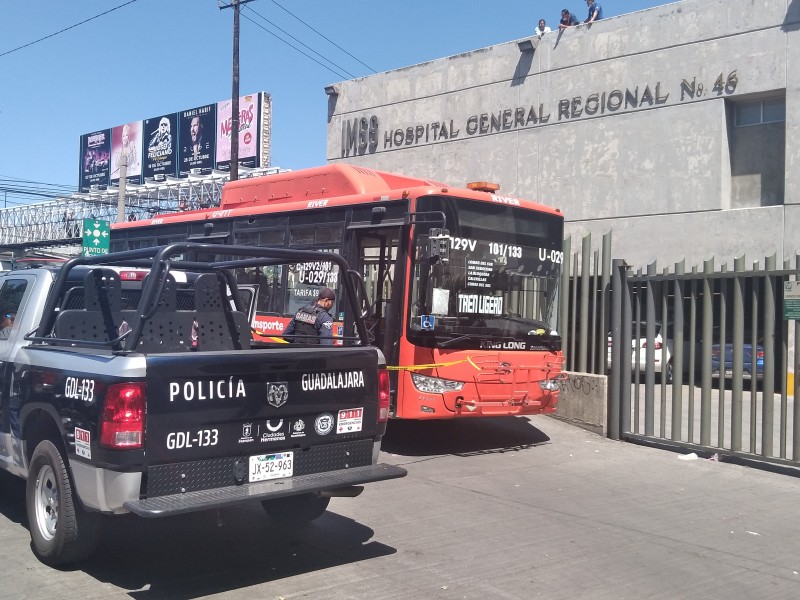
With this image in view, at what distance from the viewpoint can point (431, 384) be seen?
9930 millimetres

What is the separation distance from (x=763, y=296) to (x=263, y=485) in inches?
271

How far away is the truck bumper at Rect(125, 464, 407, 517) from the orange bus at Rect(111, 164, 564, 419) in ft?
10.0

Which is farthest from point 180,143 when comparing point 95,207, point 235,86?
point 235,86

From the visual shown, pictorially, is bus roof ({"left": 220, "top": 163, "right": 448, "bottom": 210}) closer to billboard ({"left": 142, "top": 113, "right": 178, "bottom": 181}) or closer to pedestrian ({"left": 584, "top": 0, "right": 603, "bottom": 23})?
pedestrian ({"left": 584, "top": 0, "right": 603, "bottom": 23})

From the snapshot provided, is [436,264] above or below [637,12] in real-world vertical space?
below

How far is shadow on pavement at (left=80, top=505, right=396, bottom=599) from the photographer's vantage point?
554 cm

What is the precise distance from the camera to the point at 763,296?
32.1 feet

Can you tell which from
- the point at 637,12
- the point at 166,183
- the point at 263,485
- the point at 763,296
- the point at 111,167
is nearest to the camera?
the point at 263,485

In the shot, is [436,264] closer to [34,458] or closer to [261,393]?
[261,393]

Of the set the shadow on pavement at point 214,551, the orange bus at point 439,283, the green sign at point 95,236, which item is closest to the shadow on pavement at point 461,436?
the orange bus at point 439,283

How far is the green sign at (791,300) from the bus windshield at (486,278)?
9.42 ft

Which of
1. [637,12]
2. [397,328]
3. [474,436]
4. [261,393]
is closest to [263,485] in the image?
[261,393]

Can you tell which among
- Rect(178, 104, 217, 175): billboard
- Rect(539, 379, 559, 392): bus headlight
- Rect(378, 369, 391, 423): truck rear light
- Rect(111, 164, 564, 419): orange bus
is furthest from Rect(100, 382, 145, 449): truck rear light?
Rect(178, 104, 217, 175): billboard

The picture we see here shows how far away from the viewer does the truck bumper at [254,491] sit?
193 inches
